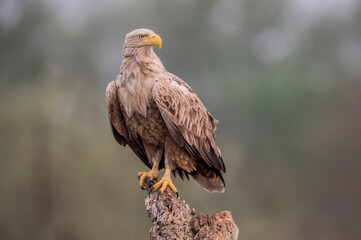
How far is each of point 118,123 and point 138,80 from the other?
1.74 feet

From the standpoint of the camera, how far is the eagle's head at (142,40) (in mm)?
3674

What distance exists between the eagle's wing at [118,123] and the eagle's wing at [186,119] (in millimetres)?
438

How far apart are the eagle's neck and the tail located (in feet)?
2.85

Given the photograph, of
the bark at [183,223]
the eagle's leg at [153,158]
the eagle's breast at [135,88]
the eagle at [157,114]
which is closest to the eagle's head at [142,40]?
the eagle at [157,114]

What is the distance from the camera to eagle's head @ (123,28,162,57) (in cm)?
367

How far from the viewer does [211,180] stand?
13.8ft

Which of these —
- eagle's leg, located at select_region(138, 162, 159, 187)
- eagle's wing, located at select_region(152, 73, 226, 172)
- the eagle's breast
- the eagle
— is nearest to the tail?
the eagle

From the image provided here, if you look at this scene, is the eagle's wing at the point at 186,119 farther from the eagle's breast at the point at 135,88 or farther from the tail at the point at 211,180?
the tail at the point at 211,180

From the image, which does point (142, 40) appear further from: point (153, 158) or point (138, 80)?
point (153, 158)

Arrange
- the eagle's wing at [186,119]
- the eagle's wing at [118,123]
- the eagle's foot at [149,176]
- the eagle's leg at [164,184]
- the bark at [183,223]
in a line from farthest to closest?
the eagle's foot at [149,176], the eagle's wing at [118,123], the eagle's leg at [164,184], the eagle's wing at [186,119], the bark at [183,223]

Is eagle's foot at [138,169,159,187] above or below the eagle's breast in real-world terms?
below

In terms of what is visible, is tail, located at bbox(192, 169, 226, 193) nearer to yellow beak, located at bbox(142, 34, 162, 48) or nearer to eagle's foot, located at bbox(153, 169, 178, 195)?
eagle's foot, located at bbox(153, 169, 178, 195)

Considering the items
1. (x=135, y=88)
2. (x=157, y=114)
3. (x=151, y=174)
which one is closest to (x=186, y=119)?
(x=157, y=114)

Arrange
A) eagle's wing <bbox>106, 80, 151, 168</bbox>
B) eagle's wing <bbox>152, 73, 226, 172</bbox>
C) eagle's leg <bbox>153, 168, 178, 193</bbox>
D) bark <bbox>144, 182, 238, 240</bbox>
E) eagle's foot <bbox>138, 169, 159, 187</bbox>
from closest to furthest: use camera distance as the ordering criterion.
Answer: bark <bbox>144, 182, 238, 240</bbox> → eagle's wing <bbox>152, 73, 226, 172</bbox> → eagle's leg <bbox>153, 168, 178, 193</bbox> → eagle's wing <bbox>106, 80, 151, 168</bbox> → eagle's foot <bbox>138, 169, 159, 187</bbox>
